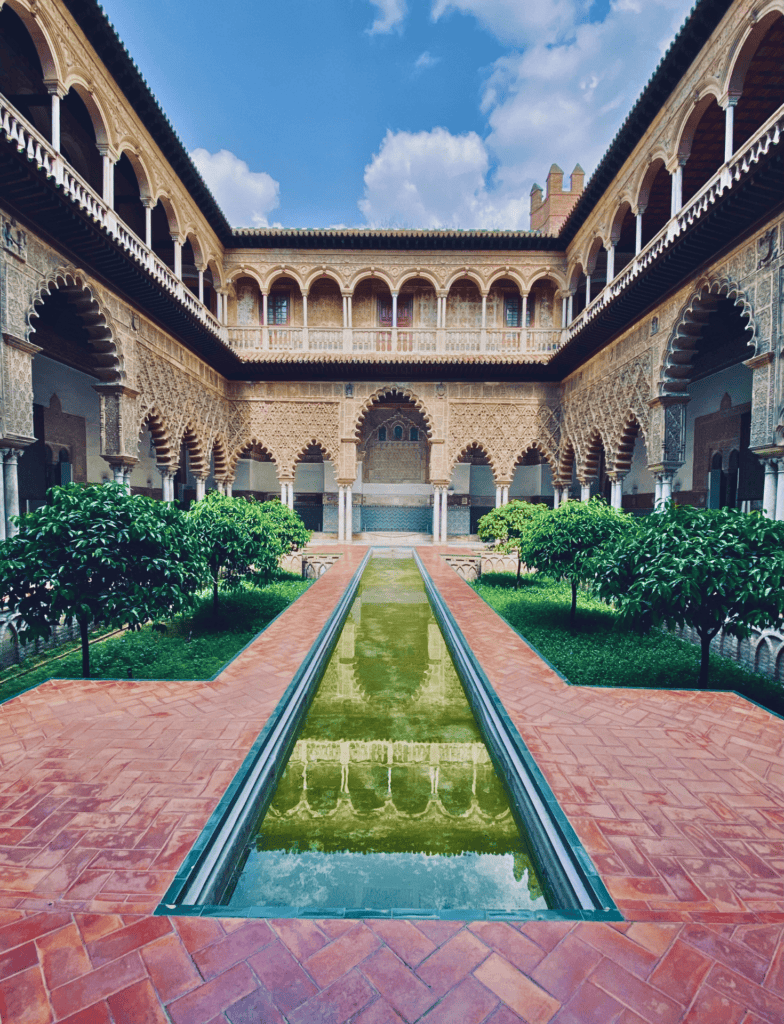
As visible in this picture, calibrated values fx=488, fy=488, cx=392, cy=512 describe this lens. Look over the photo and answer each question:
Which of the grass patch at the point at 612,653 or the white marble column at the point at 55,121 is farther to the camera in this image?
the white marble column at the point at 55,121

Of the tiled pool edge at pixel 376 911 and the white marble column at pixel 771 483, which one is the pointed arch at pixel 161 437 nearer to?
the tiled pool edge at pixel 376 911

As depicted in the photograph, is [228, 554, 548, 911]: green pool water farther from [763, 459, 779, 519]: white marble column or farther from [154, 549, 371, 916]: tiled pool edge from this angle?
[763, 459, 779, 519]: white marble column

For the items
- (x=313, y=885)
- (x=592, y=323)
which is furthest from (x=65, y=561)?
(x=592, y=323)

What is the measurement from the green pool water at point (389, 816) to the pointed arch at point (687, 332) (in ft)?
23.6

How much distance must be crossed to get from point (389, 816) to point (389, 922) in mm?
943

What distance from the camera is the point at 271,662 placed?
489 centimetres

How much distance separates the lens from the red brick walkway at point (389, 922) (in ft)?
5.06

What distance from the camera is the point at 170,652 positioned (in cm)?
564

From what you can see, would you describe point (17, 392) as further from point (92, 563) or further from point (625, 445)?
point (625, 445)

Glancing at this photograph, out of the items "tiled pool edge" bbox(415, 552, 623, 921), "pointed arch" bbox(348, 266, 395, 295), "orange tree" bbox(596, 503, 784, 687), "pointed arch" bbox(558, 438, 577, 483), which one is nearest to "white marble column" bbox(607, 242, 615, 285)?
"pointed arch" bbox(558, 438, 577, 483)

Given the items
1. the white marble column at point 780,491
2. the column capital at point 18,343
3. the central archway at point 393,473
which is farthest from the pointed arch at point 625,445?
the column capital at point 18,343

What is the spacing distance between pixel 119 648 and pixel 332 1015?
5268mm

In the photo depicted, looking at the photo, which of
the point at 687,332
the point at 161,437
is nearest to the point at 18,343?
the point at 161,437

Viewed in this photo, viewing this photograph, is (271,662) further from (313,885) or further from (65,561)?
(313,885)
